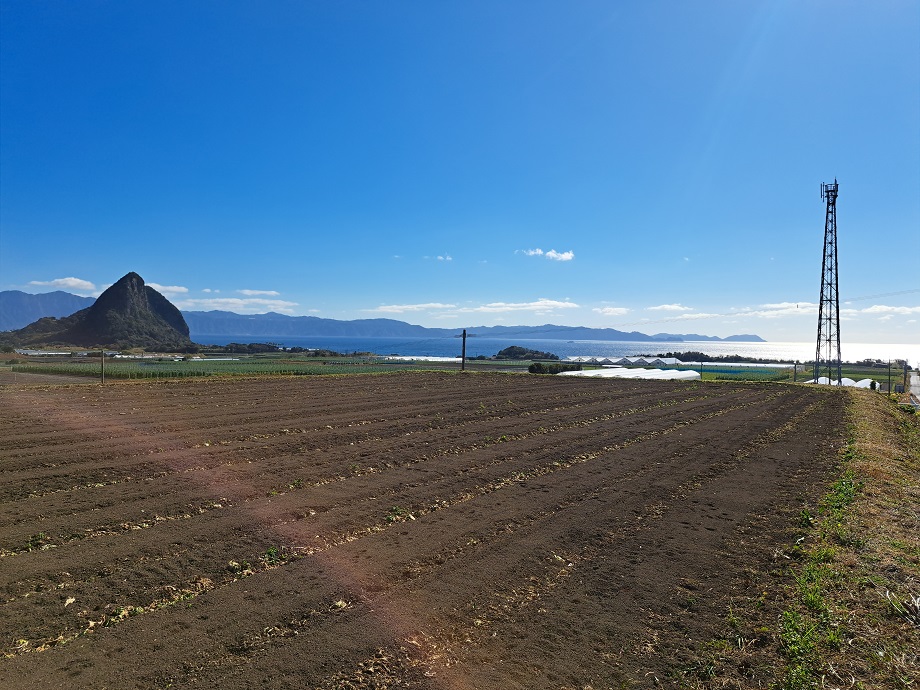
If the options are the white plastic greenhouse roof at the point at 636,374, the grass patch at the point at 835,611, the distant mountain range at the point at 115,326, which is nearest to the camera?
the grass patch at the point at 835,611

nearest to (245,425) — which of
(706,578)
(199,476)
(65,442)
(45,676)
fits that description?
(65,442)

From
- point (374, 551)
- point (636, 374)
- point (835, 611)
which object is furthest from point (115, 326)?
point (835, 611)

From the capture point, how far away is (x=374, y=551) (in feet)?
21.4

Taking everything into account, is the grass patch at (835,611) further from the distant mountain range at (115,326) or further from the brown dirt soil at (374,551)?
the distant mountain range at (115,326)

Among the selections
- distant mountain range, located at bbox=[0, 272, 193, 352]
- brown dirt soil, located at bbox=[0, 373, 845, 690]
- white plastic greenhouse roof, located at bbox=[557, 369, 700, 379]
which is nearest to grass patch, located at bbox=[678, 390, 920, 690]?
brown dirt soil, located at bbox=[0, 373, 845, 690]

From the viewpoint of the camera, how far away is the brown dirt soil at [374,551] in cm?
430

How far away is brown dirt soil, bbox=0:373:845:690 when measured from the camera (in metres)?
4.30

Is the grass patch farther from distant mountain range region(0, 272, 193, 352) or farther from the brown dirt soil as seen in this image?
distant mountain range region(0, 272, 193, 352)

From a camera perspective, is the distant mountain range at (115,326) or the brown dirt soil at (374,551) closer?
the brown dirt soil at (374,551)

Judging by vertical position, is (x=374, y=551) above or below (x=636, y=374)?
below

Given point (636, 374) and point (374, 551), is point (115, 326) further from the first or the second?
point (374, 551)

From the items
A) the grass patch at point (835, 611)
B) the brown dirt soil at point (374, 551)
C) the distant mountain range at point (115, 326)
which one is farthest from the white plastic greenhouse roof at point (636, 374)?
the distant mountain range at point (115, 326)

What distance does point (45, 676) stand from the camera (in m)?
3.97

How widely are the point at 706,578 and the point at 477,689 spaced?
129 inches
